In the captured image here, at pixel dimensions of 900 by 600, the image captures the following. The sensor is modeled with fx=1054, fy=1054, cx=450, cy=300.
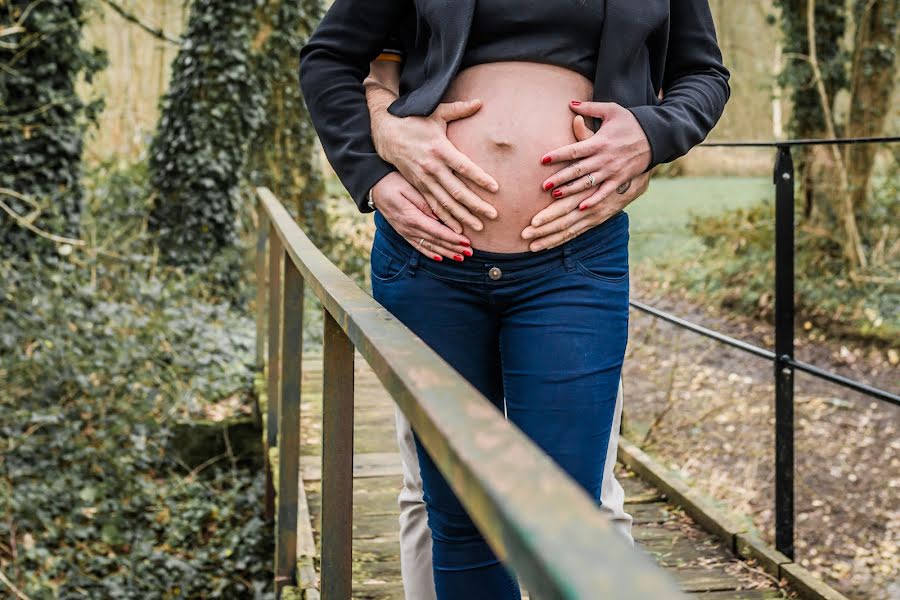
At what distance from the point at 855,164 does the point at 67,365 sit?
21.1ft

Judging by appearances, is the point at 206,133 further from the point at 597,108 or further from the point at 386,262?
the point at 597,108

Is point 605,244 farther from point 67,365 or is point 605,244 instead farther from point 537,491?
point 67,365

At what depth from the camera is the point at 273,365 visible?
4852 millimetres

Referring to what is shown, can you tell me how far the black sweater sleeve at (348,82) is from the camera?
179cm

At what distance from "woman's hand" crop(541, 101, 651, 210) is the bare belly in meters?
0.03

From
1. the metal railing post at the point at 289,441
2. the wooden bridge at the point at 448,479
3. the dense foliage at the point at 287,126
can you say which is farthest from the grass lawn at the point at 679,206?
the metal railing post at the point at 289,441

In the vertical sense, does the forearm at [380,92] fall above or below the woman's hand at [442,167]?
above

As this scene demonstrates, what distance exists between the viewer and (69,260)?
7.36m

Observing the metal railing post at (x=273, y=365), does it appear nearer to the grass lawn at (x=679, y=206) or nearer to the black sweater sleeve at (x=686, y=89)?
the black sweater sleeve at (x=686, y=89)

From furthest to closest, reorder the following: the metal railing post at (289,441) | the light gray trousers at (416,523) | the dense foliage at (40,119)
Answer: the dense foliage at (40,119)
the metal railing post at (289,441)
the light gray trousers at (416,523)

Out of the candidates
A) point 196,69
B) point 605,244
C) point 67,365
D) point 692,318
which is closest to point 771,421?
point 692,318

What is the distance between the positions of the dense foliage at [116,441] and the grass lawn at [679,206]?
5.07 m

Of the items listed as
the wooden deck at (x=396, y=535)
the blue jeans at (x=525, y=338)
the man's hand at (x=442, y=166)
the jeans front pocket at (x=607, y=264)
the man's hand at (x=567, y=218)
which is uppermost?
the man's hand at (x=442, y=166)

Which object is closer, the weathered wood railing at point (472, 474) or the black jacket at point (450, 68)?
the weathered wood railing at point (472, 474)
